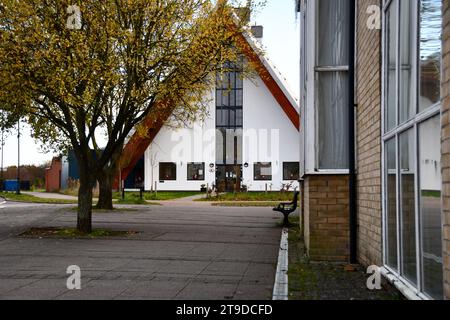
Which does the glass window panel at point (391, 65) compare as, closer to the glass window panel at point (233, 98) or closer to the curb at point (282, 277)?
the curb at point (282, 277)

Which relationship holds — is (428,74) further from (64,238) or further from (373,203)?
(64,238)

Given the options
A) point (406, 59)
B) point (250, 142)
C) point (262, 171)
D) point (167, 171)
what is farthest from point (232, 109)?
point (406, 59)

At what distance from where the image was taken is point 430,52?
446 centimetres

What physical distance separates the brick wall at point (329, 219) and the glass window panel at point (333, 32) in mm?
1881

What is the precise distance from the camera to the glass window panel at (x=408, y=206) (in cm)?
512

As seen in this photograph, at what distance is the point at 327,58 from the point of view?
8.96 m

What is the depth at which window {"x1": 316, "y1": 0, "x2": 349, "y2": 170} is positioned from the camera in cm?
869

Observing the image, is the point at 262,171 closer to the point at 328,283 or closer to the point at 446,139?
the point at 328,283

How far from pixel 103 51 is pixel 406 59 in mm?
8896

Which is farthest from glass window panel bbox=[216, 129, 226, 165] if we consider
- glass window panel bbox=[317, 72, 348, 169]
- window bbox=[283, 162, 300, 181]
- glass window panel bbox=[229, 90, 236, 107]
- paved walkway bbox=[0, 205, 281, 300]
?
glass window panel bbox=[317, 72, 348, 169]

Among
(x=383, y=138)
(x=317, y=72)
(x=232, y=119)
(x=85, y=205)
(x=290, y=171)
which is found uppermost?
(x=232, y=119)

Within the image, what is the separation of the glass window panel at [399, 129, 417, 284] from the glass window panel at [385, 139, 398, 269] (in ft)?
1.04

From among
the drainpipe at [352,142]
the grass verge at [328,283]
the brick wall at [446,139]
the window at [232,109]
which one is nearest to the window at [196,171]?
the window at [232,109]
